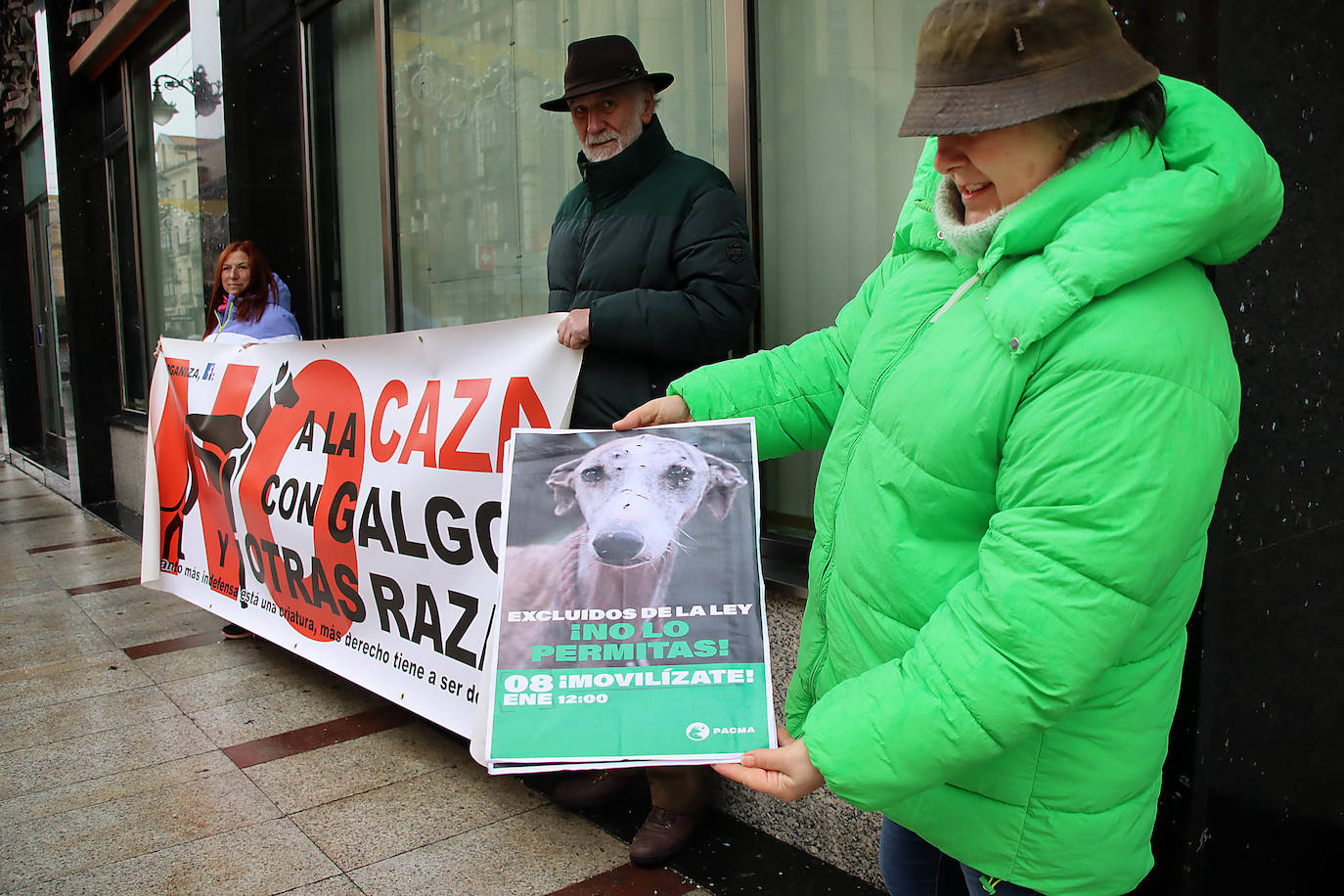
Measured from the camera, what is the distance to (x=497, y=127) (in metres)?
4.81

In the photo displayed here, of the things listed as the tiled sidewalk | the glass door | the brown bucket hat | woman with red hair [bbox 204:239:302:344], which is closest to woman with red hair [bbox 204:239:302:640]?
woman with red hair [bbox 204:239:302:344]

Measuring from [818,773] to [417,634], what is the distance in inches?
90.1

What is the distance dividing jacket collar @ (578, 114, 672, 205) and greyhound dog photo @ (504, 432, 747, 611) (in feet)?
4.45

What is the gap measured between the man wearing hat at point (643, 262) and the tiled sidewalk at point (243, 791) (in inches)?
18.5

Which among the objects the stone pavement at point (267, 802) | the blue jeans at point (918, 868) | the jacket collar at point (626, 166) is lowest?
the stone pavement at point (267, 802)

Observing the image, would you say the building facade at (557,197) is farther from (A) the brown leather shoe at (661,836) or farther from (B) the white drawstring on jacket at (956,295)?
(B) the white drawstring on jacket at (956,295)

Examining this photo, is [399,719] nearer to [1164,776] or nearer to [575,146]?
[575,146]

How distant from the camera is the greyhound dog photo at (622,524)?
156cm

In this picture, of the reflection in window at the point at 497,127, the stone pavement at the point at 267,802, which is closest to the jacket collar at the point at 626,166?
the reflection in window at the point at 497,127

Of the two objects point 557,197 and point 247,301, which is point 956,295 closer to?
point 557,197

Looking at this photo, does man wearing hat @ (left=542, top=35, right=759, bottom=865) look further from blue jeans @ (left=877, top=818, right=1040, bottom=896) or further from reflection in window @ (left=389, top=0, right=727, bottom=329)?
blue jeans @ (left=877, top=818, right=1040, bottom=896)

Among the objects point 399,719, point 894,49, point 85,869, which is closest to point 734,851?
point 399,719


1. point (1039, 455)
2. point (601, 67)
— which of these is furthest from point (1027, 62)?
point (601, 67)

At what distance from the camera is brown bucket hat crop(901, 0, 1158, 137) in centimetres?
112
